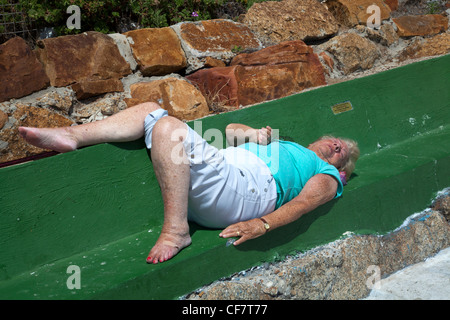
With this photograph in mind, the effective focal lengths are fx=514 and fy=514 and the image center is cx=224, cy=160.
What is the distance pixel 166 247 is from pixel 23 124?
1435mm

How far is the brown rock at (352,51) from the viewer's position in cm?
455

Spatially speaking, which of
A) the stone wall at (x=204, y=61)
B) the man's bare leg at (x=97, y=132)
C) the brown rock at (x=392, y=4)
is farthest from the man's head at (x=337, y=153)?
the brown rock at (x=392, y=4)

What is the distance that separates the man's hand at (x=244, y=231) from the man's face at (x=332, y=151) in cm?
82

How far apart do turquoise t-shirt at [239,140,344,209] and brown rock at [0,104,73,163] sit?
1217mm

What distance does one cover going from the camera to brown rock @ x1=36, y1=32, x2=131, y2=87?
3.33 m

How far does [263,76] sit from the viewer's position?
3.88 meters

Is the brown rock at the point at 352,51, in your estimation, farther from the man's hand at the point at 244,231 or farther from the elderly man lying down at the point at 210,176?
the man's hand at the point at 244,231

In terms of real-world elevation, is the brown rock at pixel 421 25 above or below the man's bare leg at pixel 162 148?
above

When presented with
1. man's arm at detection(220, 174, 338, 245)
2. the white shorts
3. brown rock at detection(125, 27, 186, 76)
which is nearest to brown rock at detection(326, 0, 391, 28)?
brown rock at detection(125, 27, 186, 76)

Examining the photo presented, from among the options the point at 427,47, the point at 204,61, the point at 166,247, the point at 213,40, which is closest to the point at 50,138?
the point at 166,247

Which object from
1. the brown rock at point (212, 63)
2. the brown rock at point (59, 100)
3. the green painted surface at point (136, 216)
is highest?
the brown rock at point (212, 63)

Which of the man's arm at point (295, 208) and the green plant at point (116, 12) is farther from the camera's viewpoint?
the green plant at point (116, 12)

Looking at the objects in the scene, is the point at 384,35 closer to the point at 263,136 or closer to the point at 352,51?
the point at 352,51
